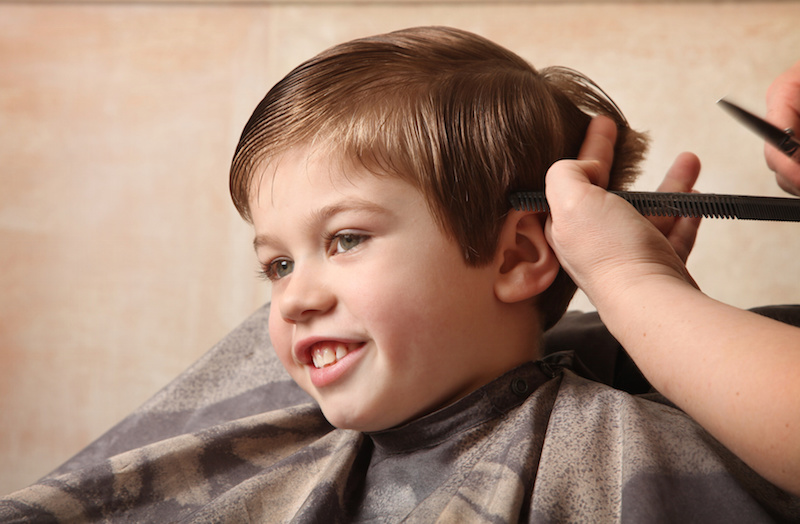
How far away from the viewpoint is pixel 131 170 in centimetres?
166

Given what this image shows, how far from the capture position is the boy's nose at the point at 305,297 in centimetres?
72

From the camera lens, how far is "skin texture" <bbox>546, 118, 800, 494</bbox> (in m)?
0.51

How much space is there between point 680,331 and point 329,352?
35cm

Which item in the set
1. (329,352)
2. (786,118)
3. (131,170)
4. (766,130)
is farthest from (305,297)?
(131,170)

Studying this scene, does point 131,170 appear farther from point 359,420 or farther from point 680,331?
point 680,331

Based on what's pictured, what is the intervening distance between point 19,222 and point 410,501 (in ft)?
4.28

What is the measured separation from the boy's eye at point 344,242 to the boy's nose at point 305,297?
32 mm

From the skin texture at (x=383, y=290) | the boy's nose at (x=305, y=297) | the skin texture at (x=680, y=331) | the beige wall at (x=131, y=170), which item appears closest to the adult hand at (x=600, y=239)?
the skin texture at (x=680, y=331)

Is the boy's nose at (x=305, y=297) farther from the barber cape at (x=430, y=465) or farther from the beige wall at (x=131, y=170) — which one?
the beige wall at (x=131, y=170)

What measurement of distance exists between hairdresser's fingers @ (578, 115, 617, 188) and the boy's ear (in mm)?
88

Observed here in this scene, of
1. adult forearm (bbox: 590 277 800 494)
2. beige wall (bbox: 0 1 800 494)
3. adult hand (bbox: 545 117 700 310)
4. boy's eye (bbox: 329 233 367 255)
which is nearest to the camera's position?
adult forearm (bbox: 590 277 800 494)

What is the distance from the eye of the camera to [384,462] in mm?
813

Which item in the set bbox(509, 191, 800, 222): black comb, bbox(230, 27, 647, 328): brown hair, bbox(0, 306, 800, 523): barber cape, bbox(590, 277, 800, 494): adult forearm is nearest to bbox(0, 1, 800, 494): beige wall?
bbox(0, 306, 800, 523): barber cape

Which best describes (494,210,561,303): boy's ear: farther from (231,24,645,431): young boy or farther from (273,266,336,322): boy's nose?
(273,266,336,322): boy's nose
